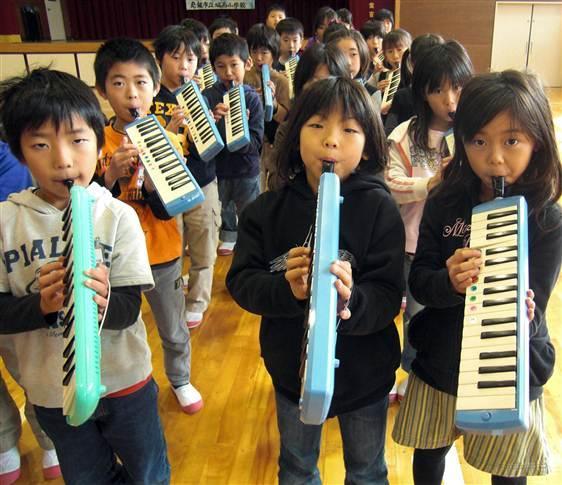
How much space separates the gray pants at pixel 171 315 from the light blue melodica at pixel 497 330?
3.79 feet

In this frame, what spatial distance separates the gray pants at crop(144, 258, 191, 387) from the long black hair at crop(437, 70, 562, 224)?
1.13 m

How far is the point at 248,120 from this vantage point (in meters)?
2.63

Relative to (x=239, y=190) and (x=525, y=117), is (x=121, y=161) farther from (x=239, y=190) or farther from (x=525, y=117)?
(x=239, y=190)

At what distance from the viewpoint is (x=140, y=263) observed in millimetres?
1156

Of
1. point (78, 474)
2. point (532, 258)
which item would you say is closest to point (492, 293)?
point (532, 258)

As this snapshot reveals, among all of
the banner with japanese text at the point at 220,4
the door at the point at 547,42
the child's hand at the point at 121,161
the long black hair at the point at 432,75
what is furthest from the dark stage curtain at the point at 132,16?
the child's hand at the point at 121,161

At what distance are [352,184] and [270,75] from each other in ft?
7.66

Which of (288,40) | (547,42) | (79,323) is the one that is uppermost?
(288,40)

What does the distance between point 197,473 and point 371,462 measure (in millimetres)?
737

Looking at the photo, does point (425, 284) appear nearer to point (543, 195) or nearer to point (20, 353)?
point (543, 195)

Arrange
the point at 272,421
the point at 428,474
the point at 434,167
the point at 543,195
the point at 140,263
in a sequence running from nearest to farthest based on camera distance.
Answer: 1. the point at 543,195
2. the point at 140,263
3. the point at 428,474
4. the point at 434,167
5. the point at 272,421

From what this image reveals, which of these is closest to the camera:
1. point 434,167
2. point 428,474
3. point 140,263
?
point 140,263

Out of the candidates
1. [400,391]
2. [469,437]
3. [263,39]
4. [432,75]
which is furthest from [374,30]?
[469,437]

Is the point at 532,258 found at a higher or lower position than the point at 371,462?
higher
